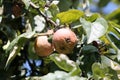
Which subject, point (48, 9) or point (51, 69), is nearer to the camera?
point (51, 69)

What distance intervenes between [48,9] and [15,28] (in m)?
0.19

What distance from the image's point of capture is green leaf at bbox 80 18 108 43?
1.42m

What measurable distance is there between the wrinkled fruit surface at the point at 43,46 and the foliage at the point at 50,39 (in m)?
0.02

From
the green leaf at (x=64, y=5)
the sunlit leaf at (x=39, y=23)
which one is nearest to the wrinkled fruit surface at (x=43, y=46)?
the sunlit leaf at (x=39, y=23)

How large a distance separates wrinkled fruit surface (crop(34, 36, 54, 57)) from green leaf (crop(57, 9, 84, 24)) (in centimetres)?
8

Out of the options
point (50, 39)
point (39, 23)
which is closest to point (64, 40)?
point (50, 39)

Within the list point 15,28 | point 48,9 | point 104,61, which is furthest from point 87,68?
point 15,28

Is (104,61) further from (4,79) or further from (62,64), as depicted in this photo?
(4,79)

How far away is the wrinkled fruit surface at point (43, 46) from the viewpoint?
5.09ft

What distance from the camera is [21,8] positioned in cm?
178

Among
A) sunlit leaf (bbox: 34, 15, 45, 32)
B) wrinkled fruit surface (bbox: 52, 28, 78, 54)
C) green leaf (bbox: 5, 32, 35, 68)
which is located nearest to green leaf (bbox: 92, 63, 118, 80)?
wrinkled fruit surface (bbox: 52, 28, 78, 54)

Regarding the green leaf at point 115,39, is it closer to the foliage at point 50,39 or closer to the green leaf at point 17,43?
the foliage at point 50,39

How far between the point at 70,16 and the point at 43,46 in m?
0.13

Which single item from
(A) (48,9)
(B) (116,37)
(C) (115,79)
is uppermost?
(A) (48,9)
